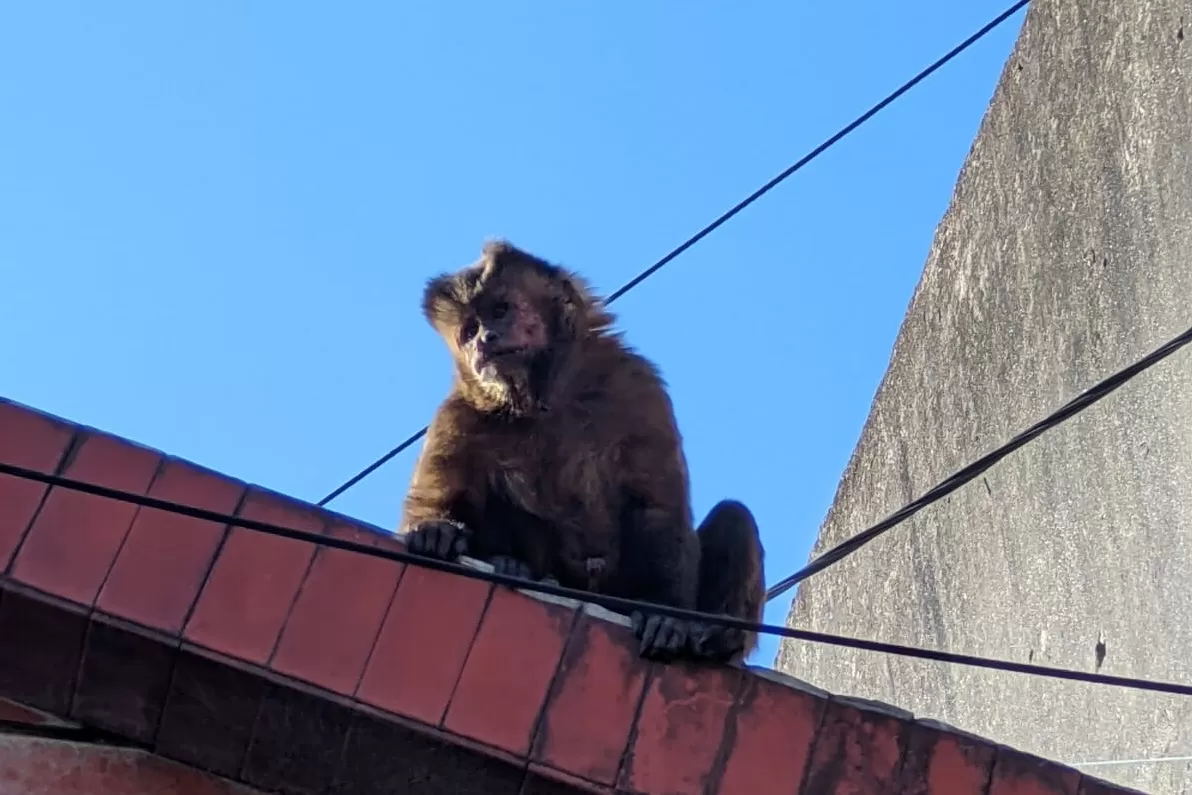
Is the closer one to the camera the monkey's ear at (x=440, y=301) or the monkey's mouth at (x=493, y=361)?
the monkey's mouth at (x=493, y=361)

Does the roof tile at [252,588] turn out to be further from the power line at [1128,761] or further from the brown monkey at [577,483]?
the power line at [1128,761]

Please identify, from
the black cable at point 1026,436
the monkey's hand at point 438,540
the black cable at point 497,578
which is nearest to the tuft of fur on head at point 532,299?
the monkey's hand at point 438,540

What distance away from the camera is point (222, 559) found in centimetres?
272

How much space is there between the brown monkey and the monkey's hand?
0.18 feet

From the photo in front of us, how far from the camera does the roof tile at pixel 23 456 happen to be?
8.94 ft

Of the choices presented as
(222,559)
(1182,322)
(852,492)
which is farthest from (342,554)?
(852,492)

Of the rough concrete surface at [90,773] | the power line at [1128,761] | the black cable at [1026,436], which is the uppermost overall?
the black cable at [1026,436]

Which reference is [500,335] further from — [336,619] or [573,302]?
[336,619]

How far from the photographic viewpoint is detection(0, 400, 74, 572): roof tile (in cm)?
272

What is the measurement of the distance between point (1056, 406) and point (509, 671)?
2736 mm

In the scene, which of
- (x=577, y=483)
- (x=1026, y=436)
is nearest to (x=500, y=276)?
(x=577, y=483)

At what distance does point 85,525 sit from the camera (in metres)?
2.74

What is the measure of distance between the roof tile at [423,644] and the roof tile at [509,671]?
2 centimetres

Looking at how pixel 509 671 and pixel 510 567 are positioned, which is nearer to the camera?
pixel 509 671
